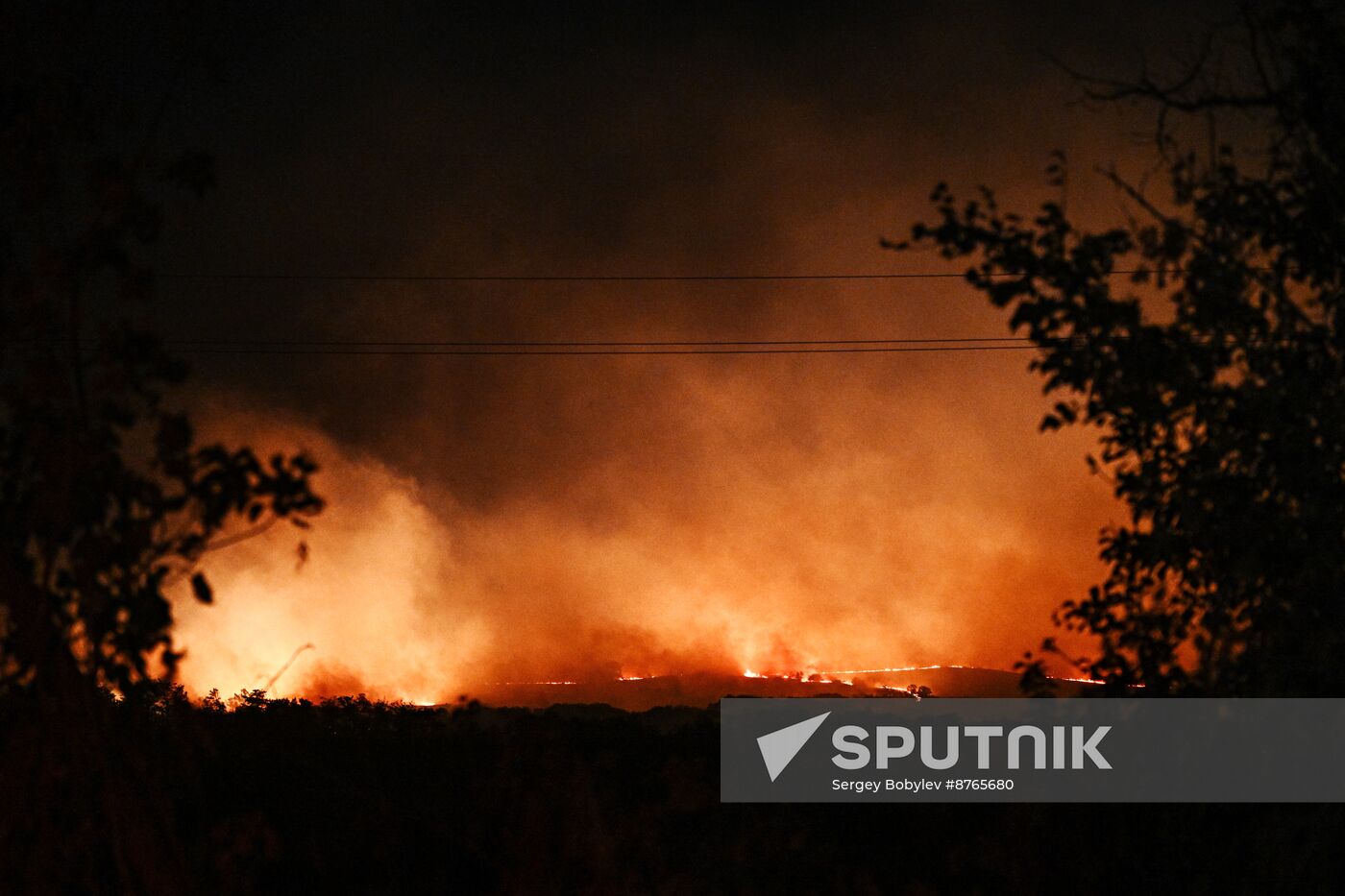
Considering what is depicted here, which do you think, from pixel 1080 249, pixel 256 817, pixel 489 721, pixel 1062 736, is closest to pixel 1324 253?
pixel 1080 249

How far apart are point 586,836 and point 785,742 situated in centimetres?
327

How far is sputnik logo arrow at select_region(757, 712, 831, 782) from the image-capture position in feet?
33.4

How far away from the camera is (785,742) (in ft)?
33.8

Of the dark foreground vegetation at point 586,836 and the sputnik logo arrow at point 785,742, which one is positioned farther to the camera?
the sputnik logo arrow at point 785,742

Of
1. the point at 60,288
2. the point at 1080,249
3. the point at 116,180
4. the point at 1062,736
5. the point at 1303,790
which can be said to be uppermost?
the point at 1080,249

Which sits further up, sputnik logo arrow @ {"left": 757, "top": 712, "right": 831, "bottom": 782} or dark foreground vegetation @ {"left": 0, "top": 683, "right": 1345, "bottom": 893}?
sputnik logo arrow @ {"left": 757, "top": 712, "right": 831, "bottom": 782}

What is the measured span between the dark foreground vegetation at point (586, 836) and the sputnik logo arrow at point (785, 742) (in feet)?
1.25

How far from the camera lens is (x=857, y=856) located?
30.9 feet

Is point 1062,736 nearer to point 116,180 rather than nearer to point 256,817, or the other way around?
point 256,817

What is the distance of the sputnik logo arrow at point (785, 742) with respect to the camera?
10.2m

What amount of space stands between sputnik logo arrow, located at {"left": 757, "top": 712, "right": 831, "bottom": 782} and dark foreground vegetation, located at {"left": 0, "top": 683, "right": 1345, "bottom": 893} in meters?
0.38

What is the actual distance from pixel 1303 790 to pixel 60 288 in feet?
22.9

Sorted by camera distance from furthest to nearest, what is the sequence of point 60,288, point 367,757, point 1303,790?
point 367,757
point 1303,790
point 60,288

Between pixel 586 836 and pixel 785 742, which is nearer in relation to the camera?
pixel 586 836
